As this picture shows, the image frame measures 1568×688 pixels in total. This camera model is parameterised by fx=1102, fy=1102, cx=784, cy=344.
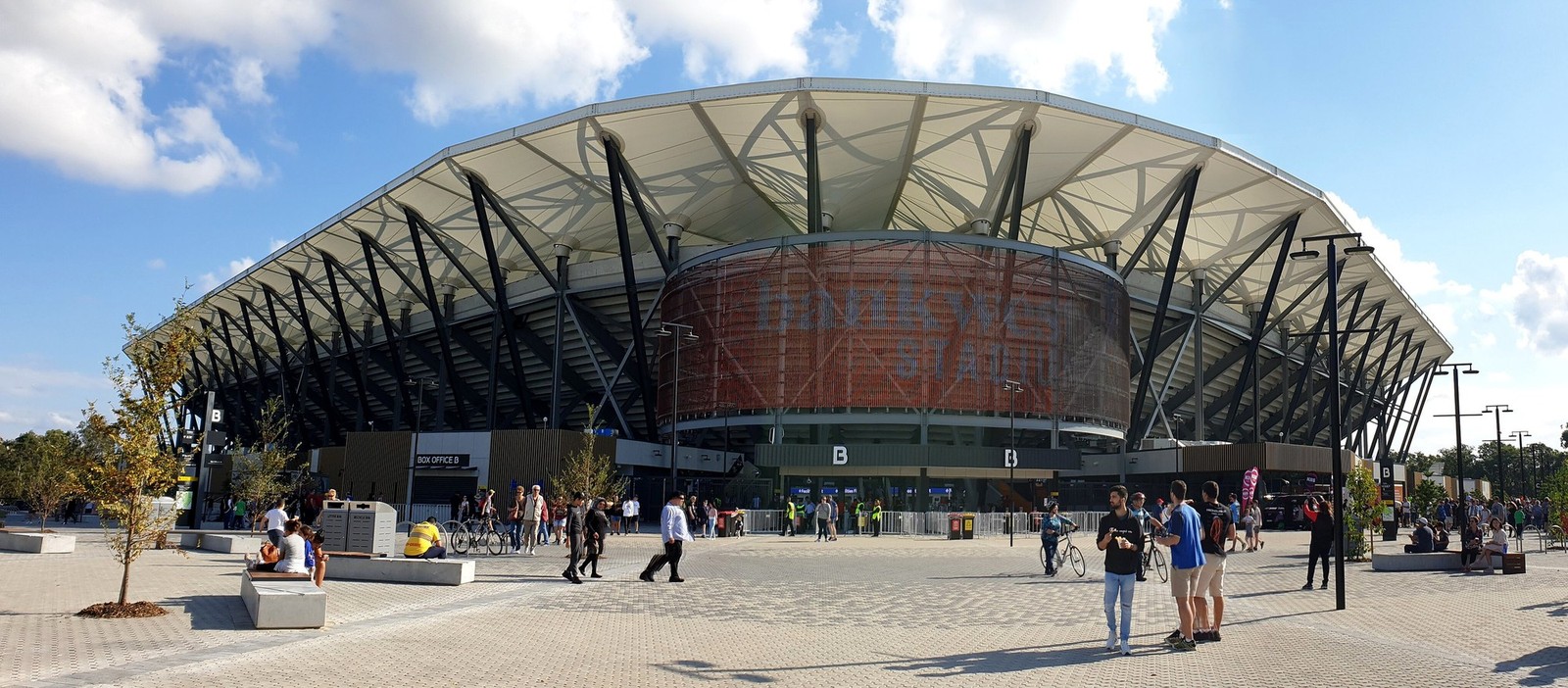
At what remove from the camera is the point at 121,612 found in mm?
11820

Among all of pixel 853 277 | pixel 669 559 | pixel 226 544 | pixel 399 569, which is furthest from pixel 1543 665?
pixel 853 277

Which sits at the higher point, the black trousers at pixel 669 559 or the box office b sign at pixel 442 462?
the box office b sign at pixel 442 462

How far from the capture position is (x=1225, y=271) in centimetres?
6438

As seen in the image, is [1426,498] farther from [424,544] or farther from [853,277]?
[424,544]

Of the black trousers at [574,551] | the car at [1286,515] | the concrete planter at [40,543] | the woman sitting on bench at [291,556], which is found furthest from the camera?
the car at [1286,515]

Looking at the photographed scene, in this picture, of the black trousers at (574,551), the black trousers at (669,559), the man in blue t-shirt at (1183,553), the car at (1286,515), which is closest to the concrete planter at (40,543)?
the black trousers at (574,551)

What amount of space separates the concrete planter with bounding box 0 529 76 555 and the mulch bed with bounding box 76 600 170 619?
13.8m

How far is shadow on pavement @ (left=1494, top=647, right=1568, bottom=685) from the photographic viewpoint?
9.16 meters

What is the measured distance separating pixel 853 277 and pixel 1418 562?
27.8m

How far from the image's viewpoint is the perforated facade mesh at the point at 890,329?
152 feet

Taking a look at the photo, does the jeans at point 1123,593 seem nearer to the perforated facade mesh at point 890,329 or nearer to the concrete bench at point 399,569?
the concrete bench at point 399,569

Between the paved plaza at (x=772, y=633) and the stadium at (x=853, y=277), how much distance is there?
21.3 meters

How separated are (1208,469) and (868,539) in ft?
79.0

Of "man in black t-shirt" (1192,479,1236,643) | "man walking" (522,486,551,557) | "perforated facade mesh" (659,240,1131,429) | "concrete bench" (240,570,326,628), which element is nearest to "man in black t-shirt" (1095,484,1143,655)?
"man in black t-shirt" (1192,479,1236,643)
